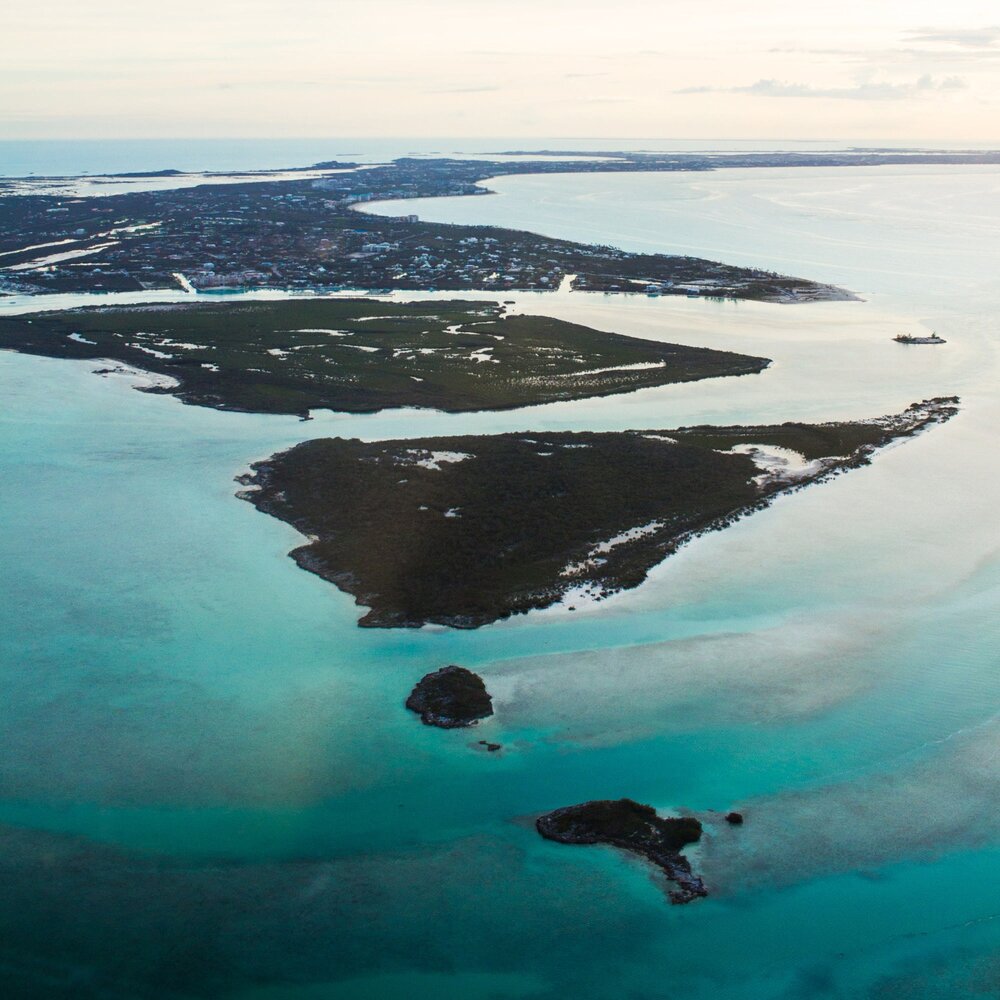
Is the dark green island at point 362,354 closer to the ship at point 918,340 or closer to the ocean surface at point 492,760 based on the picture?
the ship at point 918,340

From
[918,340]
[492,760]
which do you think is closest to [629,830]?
[492,760]

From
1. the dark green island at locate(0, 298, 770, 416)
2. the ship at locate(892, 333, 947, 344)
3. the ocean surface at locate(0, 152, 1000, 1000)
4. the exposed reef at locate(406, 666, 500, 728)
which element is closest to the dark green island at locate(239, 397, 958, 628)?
the ocean surface at locate(0, 152, 1000, 1000)

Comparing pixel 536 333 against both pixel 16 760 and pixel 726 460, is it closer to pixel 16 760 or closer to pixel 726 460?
pixel 726 460

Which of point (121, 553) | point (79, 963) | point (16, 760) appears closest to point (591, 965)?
point (79, 963)

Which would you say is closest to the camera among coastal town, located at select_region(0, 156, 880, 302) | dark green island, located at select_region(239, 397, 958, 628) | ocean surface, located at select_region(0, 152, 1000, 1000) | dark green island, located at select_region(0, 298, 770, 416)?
ocean surface, located at select_region(0, 152, 1000, 1000)

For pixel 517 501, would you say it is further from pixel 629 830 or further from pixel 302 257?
pixel 302 257

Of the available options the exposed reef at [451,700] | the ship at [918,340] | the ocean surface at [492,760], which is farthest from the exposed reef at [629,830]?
the ship at [918,340]

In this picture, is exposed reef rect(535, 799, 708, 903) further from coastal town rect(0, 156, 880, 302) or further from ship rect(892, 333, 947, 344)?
coastal town rect(0, 156, 880, 302)
